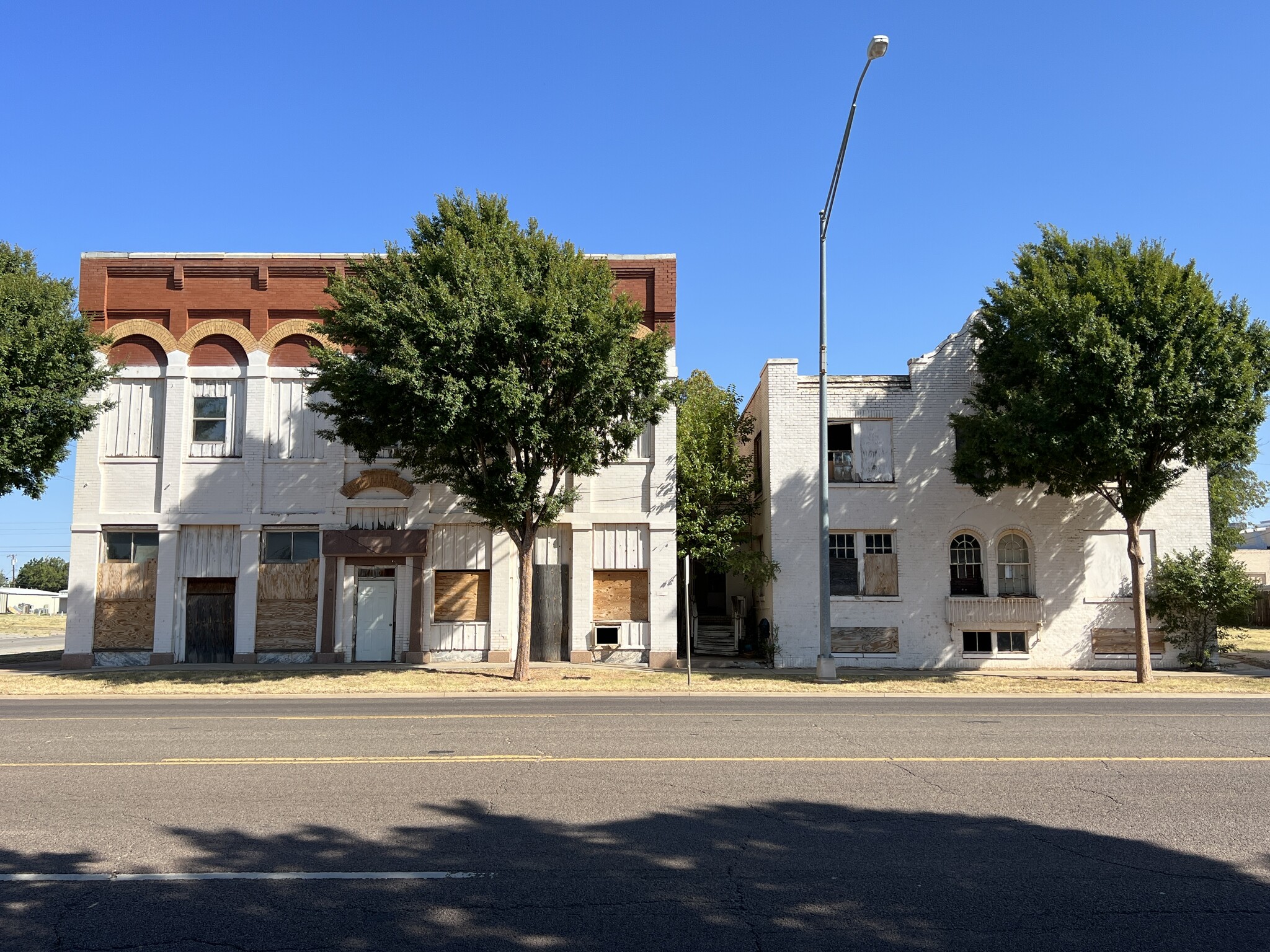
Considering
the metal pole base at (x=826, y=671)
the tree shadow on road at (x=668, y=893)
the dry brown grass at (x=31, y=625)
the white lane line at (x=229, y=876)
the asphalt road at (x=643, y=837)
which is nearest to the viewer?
the tree shadow on road at (x=668, y=893)

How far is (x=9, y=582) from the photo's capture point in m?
116

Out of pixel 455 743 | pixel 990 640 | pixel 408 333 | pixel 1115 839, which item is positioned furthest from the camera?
pixel 990 640

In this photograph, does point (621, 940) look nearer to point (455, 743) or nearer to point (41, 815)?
point (41, 815)

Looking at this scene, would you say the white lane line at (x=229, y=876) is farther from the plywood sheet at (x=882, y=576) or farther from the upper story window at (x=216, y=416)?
the upper story window at (x=216, y=416)

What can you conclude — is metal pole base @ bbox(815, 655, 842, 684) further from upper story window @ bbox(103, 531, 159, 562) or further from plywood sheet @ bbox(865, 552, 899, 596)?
upper story window @ bbox(103, 531, 159, 562)

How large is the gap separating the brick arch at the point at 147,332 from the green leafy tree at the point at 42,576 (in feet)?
362

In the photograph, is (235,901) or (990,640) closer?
(235,901)

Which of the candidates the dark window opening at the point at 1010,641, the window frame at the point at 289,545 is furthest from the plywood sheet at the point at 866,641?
the window frame at the point at 289,545

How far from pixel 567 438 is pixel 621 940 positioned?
14.3 m

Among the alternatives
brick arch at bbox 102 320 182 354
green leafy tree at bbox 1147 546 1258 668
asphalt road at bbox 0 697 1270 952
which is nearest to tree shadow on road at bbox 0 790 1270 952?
asphalt road at bbox 0 697 1270 952

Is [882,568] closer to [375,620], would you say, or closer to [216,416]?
[375,620]

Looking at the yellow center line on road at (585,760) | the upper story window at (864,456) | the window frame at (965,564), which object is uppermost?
the upper story window at (864,456)

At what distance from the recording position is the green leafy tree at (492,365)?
57.6 feet

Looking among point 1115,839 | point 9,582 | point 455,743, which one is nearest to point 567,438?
point 455,743
